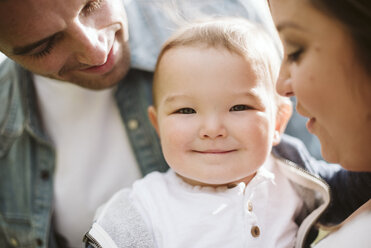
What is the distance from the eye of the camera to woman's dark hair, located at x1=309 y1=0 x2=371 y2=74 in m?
0.82

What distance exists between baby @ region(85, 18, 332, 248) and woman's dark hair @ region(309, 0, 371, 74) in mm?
465

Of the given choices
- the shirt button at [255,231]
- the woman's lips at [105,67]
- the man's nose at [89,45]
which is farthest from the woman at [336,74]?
the woman's lips at [105,67]

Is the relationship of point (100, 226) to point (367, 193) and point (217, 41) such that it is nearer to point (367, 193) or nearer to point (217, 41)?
point (217, 41)

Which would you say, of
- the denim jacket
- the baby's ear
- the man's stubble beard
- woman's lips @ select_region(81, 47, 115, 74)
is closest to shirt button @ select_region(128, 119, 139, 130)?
the denim jacket

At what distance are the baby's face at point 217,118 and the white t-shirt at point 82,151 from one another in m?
0.57

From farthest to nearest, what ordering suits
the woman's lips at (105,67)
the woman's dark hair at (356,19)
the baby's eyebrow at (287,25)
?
the woman's lips at (105,67) → the baby's eyebrow at (287,25) → the woman's dark hair at (356,19)

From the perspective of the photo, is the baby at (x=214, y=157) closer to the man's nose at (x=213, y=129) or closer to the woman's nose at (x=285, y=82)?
the man's nose at (x=213, y=129)

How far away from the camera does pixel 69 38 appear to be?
1.37 metres

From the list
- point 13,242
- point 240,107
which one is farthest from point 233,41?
point 13,242

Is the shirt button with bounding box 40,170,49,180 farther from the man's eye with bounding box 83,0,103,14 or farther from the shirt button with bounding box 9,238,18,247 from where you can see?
the man's eye with bounding box 83,0,103,14

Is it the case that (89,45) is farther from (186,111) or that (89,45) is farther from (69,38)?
(186,111)

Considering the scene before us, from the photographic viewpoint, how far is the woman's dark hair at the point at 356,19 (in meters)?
0.82

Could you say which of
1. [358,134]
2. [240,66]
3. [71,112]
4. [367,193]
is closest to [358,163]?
[358,134]

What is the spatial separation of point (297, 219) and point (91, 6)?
1.20 meters
